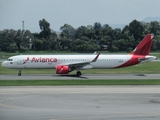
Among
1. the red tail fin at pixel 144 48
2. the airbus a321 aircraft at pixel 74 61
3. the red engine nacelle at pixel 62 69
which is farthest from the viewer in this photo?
the red tail fin at pixel 144 48

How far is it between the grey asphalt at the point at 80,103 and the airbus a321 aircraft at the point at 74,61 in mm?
16006

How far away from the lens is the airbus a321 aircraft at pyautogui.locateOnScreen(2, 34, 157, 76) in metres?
52.1

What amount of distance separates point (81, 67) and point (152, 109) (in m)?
28.3

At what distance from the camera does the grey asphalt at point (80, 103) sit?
22406 mm

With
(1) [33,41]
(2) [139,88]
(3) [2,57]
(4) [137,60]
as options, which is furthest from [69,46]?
(2) [139,88]

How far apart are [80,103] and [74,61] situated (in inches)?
1054

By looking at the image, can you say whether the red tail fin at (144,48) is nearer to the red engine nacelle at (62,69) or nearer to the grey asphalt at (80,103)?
the red engine nacelle at (62,69)

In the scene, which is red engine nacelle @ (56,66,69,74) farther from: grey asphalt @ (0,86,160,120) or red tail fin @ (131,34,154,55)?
grey asphalt @ (0,86,160,120)

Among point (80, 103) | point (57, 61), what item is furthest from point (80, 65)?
point (80, 103)

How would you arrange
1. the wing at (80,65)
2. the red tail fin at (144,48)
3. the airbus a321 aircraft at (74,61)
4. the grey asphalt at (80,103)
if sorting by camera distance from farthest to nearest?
the red tail fin at (144,48) → the airbus a321 aircraft at (74,61) → the wing at (80,65) → the grey asphalt at (80,103)

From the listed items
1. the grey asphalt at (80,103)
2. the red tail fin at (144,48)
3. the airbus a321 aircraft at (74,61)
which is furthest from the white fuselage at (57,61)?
the grey asphalt at (80,103)

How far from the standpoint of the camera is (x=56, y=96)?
1183 inches

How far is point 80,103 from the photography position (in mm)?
26531

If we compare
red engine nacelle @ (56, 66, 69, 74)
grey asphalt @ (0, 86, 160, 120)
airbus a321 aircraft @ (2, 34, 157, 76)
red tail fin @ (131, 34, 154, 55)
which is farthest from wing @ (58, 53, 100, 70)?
grey asphalt @ (0, 86, 160, 120)
